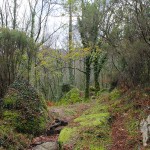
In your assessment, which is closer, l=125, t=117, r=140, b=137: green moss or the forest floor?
the forest floor

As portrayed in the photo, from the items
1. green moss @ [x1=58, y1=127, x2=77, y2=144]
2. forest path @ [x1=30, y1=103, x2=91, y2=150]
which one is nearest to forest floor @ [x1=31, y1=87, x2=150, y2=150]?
green moss @ [x1=58, y1=127, x2=77, y2=144]

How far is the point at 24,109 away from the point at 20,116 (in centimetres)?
49

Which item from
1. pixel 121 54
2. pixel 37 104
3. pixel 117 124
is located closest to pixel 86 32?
pixel 121 54

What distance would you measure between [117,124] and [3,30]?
18.2 ft

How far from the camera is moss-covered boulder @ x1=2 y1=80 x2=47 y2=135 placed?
9555 mm

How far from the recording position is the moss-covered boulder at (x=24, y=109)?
955 centimetres

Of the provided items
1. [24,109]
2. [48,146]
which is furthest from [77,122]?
[48,146]

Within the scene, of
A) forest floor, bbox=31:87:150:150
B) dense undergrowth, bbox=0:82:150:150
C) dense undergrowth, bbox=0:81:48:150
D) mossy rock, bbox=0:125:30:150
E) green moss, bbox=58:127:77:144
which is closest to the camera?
forest floor, bbox=31:87:150:150

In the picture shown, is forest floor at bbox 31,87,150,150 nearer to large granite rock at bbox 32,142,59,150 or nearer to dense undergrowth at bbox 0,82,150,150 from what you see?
dense undergrowth at bbox 0,82,150,150

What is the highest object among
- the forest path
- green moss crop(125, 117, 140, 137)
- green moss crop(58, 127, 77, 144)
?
green moss crop(125, 117, 140, 137)

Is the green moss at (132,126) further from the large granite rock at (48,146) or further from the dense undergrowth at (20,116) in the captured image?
the dense undergrowth at (20,116)

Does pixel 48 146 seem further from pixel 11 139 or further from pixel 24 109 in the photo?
pixel 24 109

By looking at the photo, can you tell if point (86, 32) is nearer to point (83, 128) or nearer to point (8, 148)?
point (83, 128)

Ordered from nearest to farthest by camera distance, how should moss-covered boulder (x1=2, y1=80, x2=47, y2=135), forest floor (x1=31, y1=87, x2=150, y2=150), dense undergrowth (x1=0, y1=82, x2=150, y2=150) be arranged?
forest floor (x1=31, y1=87, x2=150, y2=150), dense undergrowth (x1=0, y1=82, x2=150, y2=150), moss-covered boulder (x1=2, y1=80, x2=47, y2=135)
